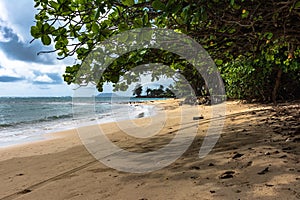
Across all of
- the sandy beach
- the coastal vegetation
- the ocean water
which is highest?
the coastal vegetation

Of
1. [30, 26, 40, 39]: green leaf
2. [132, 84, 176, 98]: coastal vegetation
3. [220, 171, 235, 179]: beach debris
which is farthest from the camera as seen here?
[132, 84, 176, 98]: coastal vegetation

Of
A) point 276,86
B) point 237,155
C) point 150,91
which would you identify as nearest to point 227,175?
point 237,155

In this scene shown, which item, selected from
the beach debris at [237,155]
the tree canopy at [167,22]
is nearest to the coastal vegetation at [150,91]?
the tree canopy at [167,22]

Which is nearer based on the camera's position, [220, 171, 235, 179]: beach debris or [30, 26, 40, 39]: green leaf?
[30, 26, 40, 39]: green leaf

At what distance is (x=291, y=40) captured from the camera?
4.59m

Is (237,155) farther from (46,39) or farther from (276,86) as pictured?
(276,86)

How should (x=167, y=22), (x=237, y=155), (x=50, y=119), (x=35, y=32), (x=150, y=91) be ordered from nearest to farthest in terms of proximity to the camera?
(x=35, y=32)
(x=237, y=155)
(x=167, y=22)
(x=150, y=91)
(x=50, y=119)

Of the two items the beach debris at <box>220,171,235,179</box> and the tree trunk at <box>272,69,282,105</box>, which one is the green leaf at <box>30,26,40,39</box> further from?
the tree trunk at <box>272,69,282,105</box>

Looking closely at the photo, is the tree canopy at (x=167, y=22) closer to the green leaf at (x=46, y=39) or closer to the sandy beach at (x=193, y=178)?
the green leaf at (x=46, y=39)

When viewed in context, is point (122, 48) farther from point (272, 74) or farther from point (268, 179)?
point (272, 74)

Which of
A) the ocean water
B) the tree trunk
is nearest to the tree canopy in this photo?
the ocean water

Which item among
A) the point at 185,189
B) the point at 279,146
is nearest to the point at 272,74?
the point at 279,146

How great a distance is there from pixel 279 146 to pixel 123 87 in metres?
2.70

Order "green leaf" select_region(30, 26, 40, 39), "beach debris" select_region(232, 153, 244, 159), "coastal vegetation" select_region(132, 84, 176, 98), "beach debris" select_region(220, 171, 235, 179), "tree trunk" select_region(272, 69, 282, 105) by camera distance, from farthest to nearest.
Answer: "tree trunk" select_region(272, 69, 282, 105)
"coastal vegetation" select_region(132, 84, 176, 98)
"beach debris" select_region(232, 153, 244, 159)
"beach debris" select_region(220, 171, 235, 179)
"green leaf" select_region(30, 26, 40, 39)
